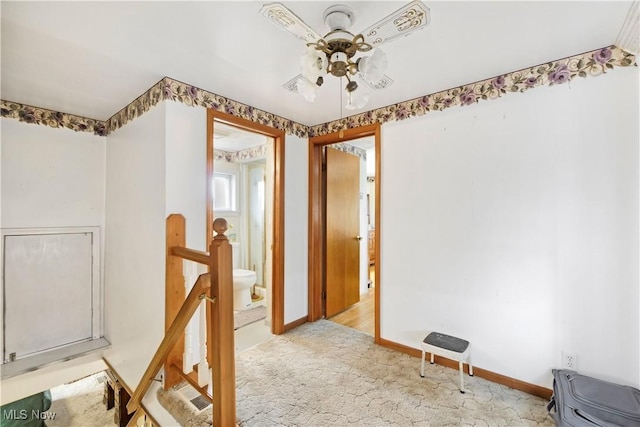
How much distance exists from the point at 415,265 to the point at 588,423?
4.16ft

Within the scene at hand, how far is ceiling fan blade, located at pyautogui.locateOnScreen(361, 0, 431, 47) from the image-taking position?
1.07 metres

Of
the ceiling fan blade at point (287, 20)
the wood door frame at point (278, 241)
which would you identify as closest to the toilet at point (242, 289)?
the wood door frame at point (278, 241)

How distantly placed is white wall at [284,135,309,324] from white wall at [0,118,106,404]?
190 centimetres

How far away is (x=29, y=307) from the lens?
2.46m

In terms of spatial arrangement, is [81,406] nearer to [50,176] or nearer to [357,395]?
[50,176]

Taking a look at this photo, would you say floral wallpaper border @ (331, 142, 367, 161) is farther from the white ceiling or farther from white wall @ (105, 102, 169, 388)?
white wall @ (105, 102, 169, 388)

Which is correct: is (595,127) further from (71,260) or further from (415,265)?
(71,260)

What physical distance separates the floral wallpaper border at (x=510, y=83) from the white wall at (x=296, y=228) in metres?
0.73

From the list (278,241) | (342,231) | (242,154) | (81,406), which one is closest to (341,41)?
(278,241)

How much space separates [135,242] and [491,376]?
2961mm

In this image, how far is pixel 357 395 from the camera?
1852mm

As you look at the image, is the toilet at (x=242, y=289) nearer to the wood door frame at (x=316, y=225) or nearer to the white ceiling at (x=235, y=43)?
the wood door frame at (x=316, y=225)

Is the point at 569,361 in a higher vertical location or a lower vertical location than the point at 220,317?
lower

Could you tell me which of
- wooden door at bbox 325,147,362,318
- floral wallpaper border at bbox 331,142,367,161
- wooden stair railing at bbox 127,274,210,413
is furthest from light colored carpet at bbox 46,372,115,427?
floral wallpaper border at bbox 331,142,367,161
